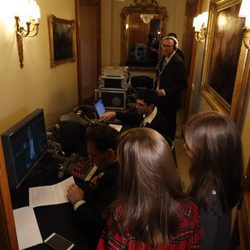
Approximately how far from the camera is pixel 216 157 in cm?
101

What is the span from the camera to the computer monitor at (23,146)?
3.94 feet

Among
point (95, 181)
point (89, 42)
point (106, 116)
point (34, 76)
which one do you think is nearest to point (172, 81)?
point (106, 116)

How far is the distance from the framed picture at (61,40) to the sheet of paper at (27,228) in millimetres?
1839

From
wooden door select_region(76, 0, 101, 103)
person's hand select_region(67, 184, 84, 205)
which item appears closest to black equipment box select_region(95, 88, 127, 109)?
wooden door select_region(76, 0, 101, 103)

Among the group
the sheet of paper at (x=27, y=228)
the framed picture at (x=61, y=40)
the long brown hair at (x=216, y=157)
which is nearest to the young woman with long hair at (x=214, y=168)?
the long brown hair at (x=216, y=157)

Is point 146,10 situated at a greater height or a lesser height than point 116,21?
greater

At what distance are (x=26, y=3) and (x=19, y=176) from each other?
1.37 m

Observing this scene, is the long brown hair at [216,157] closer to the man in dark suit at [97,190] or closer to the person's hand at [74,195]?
the man in dark suit at [97,190]

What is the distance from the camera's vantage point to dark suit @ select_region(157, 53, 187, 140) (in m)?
3.11

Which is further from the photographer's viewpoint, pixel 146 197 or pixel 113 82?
pixel 113 82

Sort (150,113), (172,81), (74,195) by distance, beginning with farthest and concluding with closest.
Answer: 1. (172,81)
2. (150,113)
3. (74,195)

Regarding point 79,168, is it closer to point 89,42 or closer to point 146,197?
point 146,197

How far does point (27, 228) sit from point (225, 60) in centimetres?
202

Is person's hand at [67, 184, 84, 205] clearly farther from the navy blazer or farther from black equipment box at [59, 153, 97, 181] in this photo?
the navy blazer
